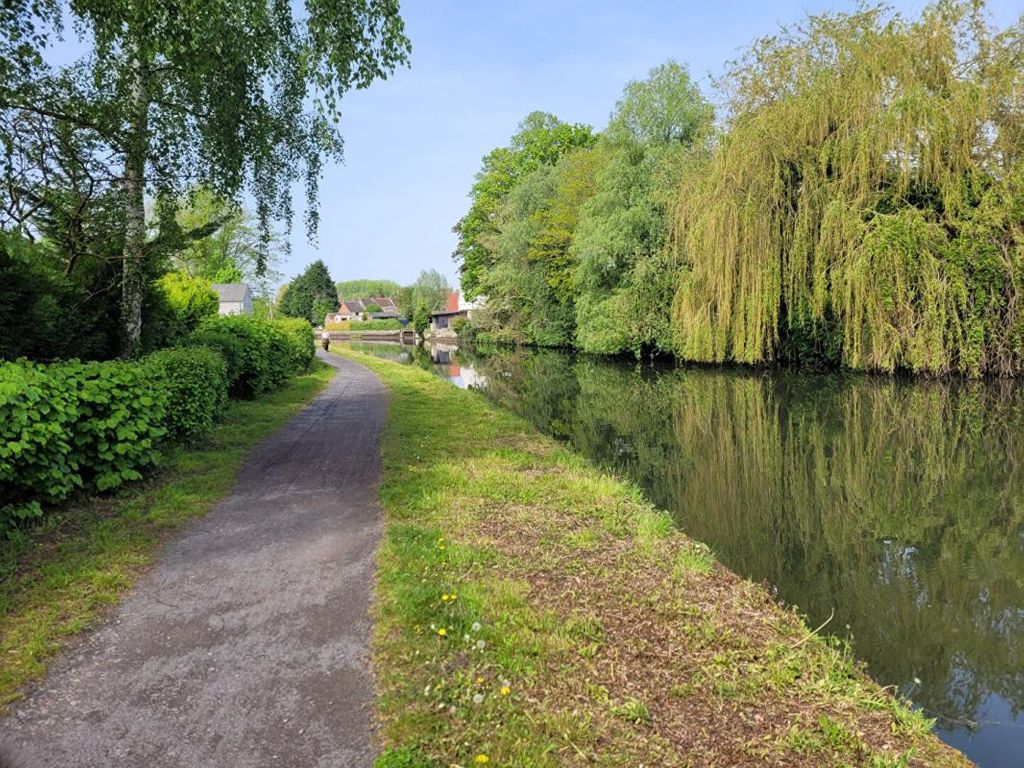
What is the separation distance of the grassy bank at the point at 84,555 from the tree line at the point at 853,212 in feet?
57.2

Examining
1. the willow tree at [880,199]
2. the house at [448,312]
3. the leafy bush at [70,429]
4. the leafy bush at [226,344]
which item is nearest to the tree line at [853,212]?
the willow tree at [880,199]

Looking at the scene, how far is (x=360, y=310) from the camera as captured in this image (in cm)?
11950

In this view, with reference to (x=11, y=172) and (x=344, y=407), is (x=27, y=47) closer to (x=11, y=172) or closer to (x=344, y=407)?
(x=11, y=172)

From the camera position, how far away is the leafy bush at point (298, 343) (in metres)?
20.7

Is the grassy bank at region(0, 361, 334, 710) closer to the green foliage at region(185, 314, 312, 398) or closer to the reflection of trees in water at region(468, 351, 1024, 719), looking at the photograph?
the green foliage at region(185, 314, 312, 398)

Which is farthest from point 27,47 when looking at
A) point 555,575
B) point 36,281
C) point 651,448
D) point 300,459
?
point 651,448

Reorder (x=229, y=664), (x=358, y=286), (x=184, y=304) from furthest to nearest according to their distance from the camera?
(x=358, y=286) → (x=184, y=304) → (x=229, y=664)

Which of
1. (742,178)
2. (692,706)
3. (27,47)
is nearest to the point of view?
(692,706)

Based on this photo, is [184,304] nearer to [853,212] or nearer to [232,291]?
[853,212]

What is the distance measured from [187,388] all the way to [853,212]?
1825 centimetres

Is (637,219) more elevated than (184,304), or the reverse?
(637,219)

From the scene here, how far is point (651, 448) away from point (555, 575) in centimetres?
705

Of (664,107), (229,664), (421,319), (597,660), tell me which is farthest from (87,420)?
(421,319)

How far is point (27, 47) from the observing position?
6.81 meters
